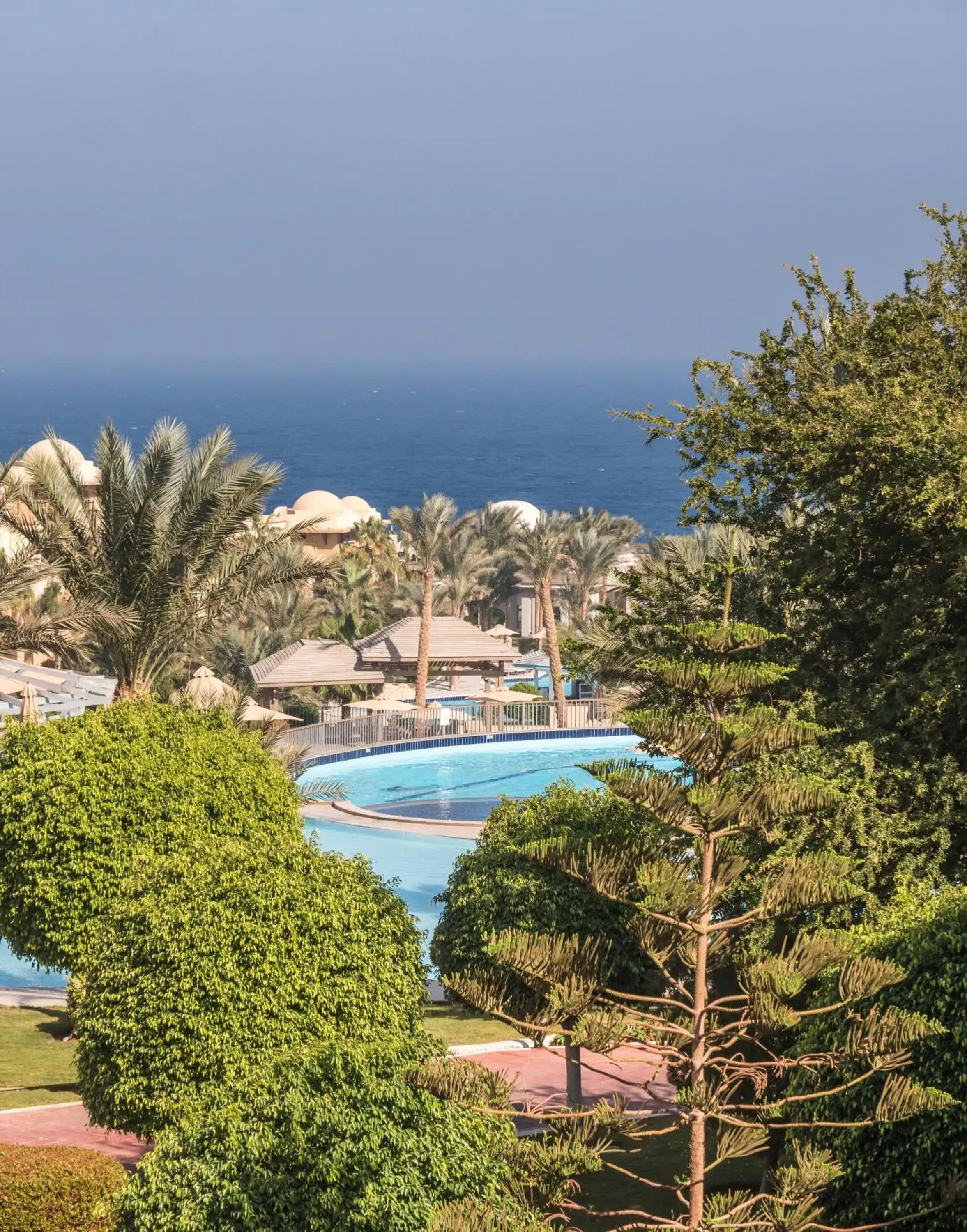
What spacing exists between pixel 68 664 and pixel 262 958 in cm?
2929

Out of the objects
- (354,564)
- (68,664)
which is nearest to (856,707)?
(68,664)

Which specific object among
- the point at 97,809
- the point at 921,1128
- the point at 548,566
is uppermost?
the point at 548,566

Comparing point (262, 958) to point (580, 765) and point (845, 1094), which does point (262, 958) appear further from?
point (845, 1094)

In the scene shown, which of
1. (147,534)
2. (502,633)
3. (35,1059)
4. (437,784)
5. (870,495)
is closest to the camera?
(870,495)

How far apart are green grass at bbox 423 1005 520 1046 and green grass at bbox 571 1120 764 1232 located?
3.82m

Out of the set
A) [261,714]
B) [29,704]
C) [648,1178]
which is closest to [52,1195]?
[648,1178]

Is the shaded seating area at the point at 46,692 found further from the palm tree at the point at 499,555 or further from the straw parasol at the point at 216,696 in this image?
the palm tree at the point at 499,555

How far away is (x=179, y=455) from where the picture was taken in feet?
65.0

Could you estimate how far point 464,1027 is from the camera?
18.5m

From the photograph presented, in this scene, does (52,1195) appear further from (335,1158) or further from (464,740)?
(464,740)

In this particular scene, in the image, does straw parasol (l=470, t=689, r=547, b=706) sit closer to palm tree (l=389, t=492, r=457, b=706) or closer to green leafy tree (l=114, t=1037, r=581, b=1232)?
palm tree (l=389, t=492, r=457, b=706)

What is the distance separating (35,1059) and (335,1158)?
910 cm

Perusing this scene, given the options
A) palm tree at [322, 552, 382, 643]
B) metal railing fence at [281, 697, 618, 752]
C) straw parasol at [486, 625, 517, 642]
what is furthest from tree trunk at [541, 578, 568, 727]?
palm tree at [322, 552, 382, 643]

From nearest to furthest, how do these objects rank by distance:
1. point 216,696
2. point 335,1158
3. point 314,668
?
point 335,1158, point 216,696, point 314,668
